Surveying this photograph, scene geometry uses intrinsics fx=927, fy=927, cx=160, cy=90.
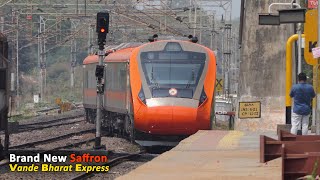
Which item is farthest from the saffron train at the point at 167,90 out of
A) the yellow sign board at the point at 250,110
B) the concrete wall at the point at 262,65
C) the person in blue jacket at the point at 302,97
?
the concrete wall at the point at 262,65

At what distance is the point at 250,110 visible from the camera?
31531 millimetres

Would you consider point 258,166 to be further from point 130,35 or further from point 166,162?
point 130,35

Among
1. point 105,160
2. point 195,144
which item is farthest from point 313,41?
point 105,160

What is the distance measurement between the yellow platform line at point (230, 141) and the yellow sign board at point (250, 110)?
501 cm

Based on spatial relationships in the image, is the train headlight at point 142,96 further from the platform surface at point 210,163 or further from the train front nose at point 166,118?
the platform surface at point 210,163

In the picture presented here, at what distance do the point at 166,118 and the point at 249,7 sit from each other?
30.6 ft

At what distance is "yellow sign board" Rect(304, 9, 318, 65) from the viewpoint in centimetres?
2202

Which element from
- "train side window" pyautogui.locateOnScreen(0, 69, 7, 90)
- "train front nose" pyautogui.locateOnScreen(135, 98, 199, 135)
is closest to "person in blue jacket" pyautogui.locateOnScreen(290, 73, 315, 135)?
"train front nose" pyautogui.locateOnScreen(135, 98, 199, 135)

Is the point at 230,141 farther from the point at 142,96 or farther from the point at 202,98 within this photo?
the point at 142,96

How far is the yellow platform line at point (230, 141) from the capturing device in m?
21.2

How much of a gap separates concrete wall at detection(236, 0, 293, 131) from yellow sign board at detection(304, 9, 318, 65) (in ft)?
30.3

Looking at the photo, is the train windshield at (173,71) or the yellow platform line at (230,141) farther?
the train windshield at (173,71)

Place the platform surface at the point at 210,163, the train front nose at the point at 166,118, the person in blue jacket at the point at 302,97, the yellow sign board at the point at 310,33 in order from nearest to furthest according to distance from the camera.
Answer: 1. the platform surface at the point at 210,163
2. the person in blue jacket at the point at 302,97
3. the yellow sign board at the point at 310,33
4. the train front nose at the point at 166,118

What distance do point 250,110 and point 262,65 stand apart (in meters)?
1.82
